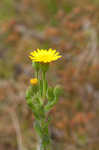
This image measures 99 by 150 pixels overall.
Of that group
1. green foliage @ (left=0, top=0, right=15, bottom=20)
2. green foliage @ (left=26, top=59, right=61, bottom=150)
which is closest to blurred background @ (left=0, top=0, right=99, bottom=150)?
green foliage @ (left=0, top=0, right=15, bottom=20)

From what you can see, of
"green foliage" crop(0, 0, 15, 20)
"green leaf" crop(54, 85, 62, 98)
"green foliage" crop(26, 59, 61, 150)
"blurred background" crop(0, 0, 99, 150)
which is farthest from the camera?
"green foliage" crop(0, 0, 15, 20)

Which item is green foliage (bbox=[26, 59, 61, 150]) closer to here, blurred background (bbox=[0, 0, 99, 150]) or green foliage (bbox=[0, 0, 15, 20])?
blurred background (bbox=[0, 0, 99, 150])

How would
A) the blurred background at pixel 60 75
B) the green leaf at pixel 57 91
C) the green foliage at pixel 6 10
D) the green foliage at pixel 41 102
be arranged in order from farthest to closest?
the green foliage at pixel 6 10
the blurred background at pixel 60 75
the green leaf at pixel 57 91
the green foliage at pixel 41 102

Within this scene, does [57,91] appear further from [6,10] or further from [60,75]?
[6,10]

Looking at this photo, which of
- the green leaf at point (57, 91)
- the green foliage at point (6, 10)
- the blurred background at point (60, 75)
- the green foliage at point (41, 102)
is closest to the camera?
the green foliage at point (41, 102)

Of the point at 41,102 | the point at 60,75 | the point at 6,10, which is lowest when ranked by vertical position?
the point at 41,102

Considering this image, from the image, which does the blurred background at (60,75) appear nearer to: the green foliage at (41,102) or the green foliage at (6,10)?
the green foliage at (6,10)

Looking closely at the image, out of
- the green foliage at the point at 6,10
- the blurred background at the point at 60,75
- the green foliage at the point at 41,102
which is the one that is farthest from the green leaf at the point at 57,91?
the green foliage at the point at 6,10

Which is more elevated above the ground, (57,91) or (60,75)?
(60,75)

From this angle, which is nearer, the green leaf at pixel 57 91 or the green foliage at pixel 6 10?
the green leaf at pixel 57 91

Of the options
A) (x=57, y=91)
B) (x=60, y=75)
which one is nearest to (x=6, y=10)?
(x=60, y=75)
